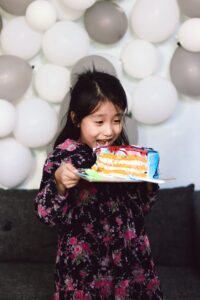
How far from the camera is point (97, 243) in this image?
1.28 meters

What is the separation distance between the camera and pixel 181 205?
2117 mm

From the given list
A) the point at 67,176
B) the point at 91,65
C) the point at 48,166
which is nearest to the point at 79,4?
the point at 91,65

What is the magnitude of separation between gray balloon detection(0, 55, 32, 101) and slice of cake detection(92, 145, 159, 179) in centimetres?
102

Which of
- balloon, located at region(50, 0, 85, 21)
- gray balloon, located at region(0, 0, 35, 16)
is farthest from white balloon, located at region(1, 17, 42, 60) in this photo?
balloon, located at region(50, 0, 85, 21)

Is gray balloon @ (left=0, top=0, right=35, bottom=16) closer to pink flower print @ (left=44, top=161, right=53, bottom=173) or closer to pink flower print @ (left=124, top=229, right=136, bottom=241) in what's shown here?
pink flower print @ (left=44, top=161, right=53, bottom=173)

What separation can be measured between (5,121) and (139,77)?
707 mm

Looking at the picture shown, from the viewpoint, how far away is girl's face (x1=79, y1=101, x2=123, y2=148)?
52.6 inches

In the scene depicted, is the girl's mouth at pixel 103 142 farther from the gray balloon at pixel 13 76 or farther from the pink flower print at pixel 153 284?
the gray balloon at pixel 13 76

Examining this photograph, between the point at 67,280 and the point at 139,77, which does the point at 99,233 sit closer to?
the point at 67,280

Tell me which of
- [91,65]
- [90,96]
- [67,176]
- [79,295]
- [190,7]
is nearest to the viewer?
[67,176]

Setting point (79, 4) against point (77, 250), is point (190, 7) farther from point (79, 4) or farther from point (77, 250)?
point (77, 250)

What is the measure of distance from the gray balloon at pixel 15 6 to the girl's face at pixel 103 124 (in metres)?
1.03

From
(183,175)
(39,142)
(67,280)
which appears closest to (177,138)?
(183,175)

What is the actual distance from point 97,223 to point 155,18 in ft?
3.93
